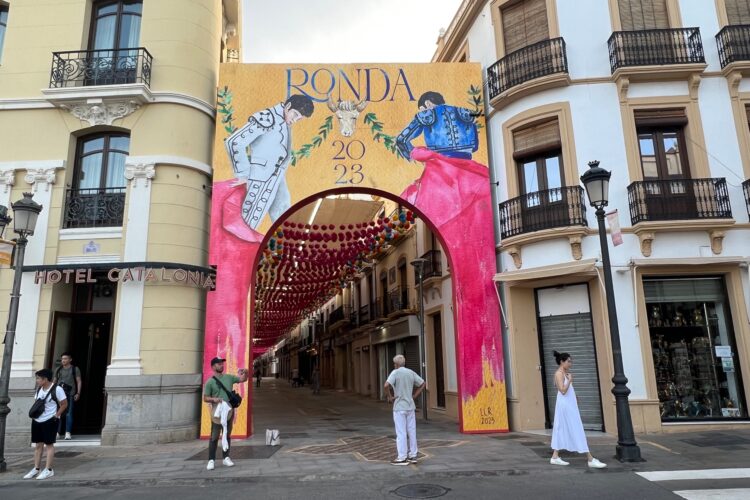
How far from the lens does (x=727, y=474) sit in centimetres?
734


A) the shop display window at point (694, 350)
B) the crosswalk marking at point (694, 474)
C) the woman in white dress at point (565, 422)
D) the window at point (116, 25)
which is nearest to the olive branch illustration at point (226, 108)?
the window at point (116, 25)

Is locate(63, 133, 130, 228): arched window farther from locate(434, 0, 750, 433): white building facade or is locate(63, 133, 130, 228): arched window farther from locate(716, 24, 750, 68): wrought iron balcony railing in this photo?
locate(716, 24, 750, 68): wrought iron balcony railing

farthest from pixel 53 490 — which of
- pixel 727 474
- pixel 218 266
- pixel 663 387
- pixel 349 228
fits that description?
pixel 663 387

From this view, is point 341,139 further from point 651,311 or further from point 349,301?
point 349,301

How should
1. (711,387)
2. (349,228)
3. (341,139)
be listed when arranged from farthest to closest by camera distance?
(349,228)
(341,139)
(711,387)

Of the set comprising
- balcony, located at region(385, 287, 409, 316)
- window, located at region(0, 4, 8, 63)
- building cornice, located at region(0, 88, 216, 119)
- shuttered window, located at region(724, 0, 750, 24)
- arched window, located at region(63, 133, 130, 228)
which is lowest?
balcony, located at region(385, 287, 409, 316)

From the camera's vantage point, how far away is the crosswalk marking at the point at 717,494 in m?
6.10

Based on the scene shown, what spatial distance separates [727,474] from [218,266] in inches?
404

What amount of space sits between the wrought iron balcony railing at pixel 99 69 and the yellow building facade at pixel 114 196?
0.03m

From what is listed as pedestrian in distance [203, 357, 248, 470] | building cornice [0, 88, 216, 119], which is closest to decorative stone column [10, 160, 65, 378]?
building cornice [0, 88, 216, 119]

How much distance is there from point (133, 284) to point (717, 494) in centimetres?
1107

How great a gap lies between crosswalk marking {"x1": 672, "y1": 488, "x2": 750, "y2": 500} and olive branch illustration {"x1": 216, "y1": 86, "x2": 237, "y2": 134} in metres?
11.4

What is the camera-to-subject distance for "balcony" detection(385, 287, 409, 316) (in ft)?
69.0

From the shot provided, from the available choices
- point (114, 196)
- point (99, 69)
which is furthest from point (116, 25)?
point (114, 196)
